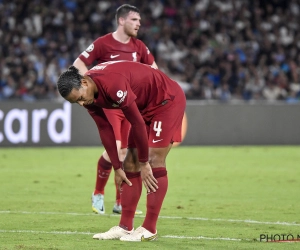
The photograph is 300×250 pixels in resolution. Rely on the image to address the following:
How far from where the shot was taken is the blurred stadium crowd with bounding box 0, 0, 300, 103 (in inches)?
821

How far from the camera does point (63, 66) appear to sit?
20984 millimetres

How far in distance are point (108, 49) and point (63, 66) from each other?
12.0 m

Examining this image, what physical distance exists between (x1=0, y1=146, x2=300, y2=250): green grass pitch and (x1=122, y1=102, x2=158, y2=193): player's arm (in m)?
0.60

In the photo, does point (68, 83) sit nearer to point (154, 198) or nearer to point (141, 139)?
point (141, 139)

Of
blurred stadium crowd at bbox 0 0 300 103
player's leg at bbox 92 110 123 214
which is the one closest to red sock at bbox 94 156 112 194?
player's leg at bbox 92 110 123 214

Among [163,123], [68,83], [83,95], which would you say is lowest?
[163,123]

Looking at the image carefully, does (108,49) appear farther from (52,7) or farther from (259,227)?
(52,7)

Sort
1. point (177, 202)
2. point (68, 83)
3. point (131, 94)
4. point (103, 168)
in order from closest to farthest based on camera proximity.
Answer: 1. point (68, 83)
2. point (131, 94)
3. point (103, 168)
4. point (177, 202)

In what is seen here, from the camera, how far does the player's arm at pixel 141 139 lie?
21.3 feet

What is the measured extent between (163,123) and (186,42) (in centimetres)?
1680

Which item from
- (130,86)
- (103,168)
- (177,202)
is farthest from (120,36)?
(130,86)

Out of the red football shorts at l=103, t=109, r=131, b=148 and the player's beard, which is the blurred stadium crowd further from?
the red football shorts at l=103, t=109, r=131, b=148

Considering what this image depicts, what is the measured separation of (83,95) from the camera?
6.40 meters

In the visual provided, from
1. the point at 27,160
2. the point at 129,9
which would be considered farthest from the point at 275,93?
the point at 129,9
